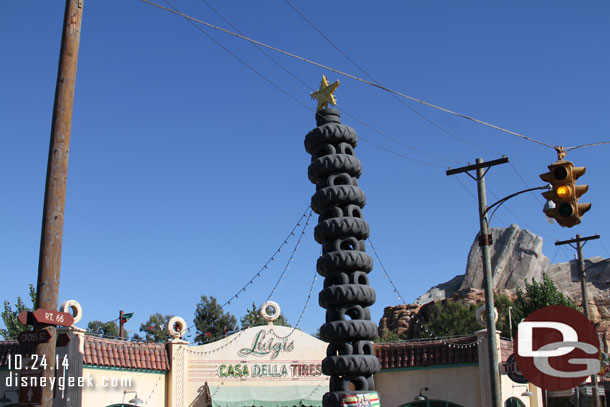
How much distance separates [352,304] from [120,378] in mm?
10596

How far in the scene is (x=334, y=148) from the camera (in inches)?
851

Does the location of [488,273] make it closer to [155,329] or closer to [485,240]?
[485,240]

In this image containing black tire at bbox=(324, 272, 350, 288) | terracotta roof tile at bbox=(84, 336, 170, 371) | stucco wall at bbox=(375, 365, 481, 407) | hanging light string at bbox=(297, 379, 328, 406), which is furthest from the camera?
hanging light string at bbox=(297, 379, 328, 406)

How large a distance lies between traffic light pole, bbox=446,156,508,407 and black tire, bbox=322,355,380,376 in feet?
11.7

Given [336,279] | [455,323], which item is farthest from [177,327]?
Answer: [455,323]

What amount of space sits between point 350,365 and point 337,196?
5033 millimetres

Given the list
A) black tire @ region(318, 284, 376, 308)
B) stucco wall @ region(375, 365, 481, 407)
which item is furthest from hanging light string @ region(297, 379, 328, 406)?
black tire @ region(318, 284, 376, 308)

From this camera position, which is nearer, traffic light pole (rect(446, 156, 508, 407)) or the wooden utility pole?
the wooden utility pole

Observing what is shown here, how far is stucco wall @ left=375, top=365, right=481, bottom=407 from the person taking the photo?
89.8 ft

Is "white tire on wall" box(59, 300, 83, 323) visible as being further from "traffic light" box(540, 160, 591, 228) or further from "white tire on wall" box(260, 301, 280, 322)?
"traffic light" box(540, 160, 591, 228)

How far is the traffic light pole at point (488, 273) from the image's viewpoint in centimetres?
1653

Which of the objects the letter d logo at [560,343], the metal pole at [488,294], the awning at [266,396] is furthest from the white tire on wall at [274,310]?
the metal pole at [488,294]

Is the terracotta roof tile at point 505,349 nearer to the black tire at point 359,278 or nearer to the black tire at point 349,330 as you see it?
the black tire at point 359,278

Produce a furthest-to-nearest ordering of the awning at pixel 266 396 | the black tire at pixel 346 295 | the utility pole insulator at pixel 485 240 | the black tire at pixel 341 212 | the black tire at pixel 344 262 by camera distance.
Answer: the awning at pixel 266 396, the black tire at pixel 341 212, the black tire at pixel 344 262, the black tire at pixel 346 295, the utility pole insulator at pixel 485 240
